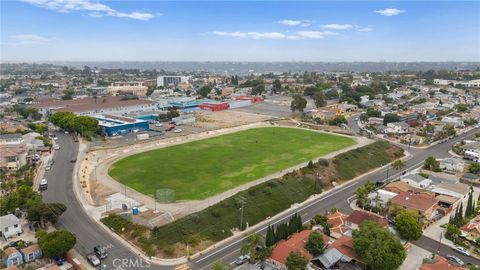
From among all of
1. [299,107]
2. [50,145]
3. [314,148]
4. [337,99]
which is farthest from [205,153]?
[337,99]

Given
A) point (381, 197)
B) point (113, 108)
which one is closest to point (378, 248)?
point (381, 197)

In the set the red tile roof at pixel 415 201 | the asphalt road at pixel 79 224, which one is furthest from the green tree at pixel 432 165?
the asphalt road at pixel 79 224

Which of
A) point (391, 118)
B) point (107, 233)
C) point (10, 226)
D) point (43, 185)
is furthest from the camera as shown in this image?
point (391, 118)

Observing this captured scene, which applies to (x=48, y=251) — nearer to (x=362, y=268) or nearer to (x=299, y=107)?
(x=362, y=268)

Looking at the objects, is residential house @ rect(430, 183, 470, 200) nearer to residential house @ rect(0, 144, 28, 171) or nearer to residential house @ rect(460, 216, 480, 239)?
residential house @ rect(460, 216, 480, 239)

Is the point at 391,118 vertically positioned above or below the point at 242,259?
above

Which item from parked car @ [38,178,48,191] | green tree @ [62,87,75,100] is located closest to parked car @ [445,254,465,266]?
parked car @ [38,178,48,191]

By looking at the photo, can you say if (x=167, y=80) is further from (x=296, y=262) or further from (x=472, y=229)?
(x=296, y=262)
